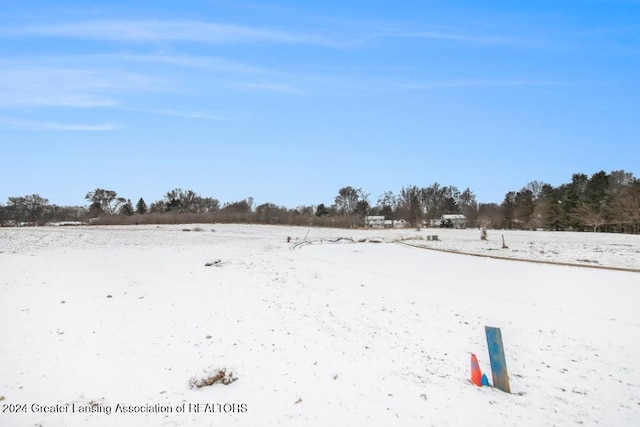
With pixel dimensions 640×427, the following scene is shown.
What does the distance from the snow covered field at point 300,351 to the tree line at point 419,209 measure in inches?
1976

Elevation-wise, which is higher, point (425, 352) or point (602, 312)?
point (425, 352)

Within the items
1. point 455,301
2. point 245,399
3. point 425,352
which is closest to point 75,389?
point 245,399

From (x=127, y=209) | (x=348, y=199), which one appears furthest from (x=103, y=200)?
(x=348, y=199)

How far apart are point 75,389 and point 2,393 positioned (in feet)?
3.24

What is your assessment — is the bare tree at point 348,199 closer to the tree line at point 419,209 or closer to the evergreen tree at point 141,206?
the tree line at point 419,209

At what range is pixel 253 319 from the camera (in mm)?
9578

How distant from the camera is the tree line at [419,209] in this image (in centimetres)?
6388

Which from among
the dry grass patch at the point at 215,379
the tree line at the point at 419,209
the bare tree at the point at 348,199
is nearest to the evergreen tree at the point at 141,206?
the tree line at the point at 419,209

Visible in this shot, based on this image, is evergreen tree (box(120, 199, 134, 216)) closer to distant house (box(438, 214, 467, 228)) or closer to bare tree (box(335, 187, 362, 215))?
bare tree (box(335, 187, 362, 215))

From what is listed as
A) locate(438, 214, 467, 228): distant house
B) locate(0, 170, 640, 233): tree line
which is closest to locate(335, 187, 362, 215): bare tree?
locate(0, 170, 640, 233): tree line

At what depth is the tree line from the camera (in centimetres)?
6388

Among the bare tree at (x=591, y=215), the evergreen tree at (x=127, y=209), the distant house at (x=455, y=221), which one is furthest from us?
the evergreen tree at (x=127, y=209)

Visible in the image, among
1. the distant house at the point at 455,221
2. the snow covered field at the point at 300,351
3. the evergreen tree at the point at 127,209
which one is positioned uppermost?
the evergreen tree at the point at 127,209

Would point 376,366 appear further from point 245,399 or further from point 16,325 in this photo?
point 16,325
